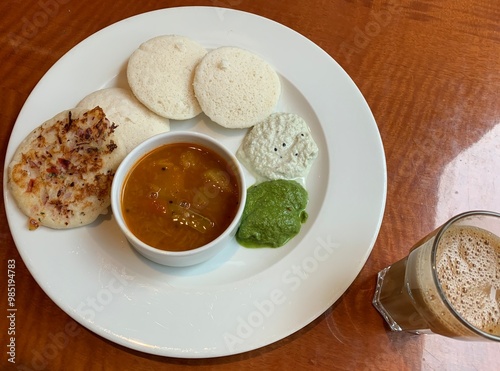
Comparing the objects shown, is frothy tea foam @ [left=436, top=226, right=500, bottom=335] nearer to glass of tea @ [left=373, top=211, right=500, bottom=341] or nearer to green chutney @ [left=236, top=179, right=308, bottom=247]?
glass of tea @ [left=373, top=211, right=500, bottom=341]

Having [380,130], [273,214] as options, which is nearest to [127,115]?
[273,214]

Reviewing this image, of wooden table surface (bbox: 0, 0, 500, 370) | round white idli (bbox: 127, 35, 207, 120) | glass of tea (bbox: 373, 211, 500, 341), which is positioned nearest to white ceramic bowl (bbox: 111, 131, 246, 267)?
round white idli (bbox: 127, 35, 207, 120)

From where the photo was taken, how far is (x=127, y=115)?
1937 mm

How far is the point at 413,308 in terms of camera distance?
5.41 ft

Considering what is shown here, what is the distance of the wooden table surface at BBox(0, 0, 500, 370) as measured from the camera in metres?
1.73

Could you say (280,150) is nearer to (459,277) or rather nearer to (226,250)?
(226,250)

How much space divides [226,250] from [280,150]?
52cm

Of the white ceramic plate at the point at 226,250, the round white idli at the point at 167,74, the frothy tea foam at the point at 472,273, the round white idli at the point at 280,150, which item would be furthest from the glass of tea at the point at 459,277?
the round white idli at the point at 167,74

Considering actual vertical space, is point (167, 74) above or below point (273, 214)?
above

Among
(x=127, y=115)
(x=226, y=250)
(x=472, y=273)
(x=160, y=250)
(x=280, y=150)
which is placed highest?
(x=127, y=115)

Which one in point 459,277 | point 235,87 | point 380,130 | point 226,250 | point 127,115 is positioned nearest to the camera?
point 459,277

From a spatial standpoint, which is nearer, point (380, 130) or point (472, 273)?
point (472, 273)

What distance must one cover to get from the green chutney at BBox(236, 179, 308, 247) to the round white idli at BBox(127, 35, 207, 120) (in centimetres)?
52

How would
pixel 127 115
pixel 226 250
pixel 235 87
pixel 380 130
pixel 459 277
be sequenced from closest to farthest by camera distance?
pixel 459 277 → pixel 226 250 → pixel 127 115 → pixel 235 87 → pixel 380 130
